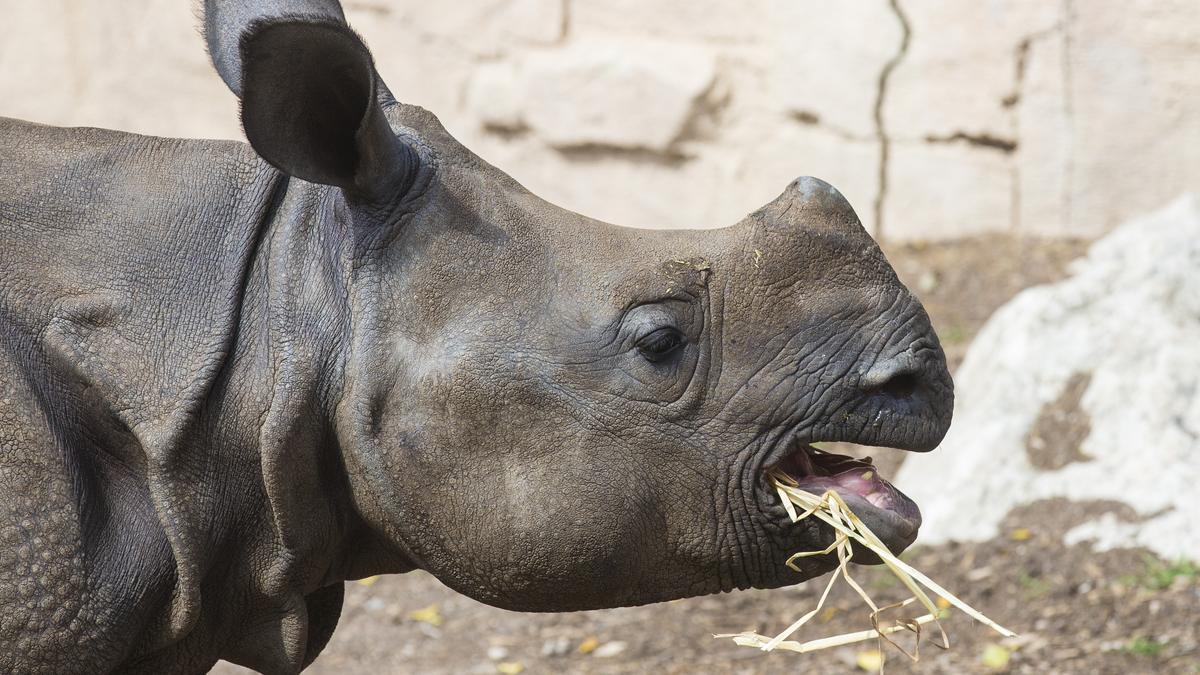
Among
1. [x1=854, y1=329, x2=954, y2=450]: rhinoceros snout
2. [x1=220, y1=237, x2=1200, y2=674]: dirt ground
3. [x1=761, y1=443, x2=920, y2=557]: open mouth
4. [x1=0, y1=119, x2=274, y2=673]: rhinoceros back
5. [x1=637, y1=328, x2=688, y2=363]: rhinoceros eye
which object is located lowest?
[x1=220, y1=237, x2=1200, y2=674]: dirt ground

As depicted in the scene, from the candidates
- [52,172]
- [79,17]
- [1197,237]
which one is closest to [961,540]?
[1197,237]

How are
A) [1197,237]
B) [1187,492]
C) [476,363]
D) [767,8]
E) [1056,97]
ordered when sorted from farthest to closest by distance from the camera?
[767,8]
[1056,97]
[1197,237]
[1187,492]
[476,363]

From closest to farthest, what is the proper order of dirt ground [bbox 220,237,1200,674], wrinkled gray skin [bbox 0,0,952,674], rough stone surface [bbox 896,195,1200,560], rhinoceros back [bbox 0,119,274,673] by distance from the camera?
1. rhinoceros back [bbox 0,119,274,673]
2. wrinkled gray skin [bbox 0,0,952,674]
3. dirt ground [bbox 220,237,1200,674]
4. rough stone surface [bbox 896,195,1200,560]

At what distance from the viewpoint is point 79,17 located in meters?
10.9

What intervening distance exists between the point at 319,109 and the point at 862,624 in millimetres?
3502

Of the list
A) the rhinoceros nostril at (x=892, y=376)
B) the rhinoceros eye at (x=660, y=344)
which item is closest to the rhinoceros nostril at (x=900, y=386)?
the rhinoceros nostril at (x=892, y=376)

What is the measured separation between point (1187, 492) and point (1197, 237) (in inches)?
57.0

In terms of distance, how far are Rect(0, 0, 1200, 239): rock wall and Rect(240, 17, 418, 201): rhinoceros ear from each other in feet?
21.1

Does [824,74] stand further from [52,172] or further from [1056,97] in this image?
[52,172]

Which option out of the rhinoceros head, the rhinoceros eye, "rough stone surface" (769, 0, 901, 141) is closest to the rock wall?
"rough stone surface" (769, 0, 901, 141)

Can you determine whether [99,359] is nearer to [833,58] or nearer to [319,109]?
[319,109]

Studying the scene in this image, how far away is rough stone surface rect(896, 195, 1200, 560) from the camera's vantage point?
5.83 meters

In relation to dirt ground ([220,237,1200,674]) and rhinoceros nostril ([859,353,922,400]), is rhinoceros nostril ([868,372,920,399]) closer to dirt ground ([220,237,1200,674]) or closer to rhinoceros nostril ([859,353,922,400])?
rhinoceros nostril ([859,353,922,400])

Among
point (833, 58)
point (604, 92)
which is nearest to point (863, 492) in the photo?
point (833, 58)
